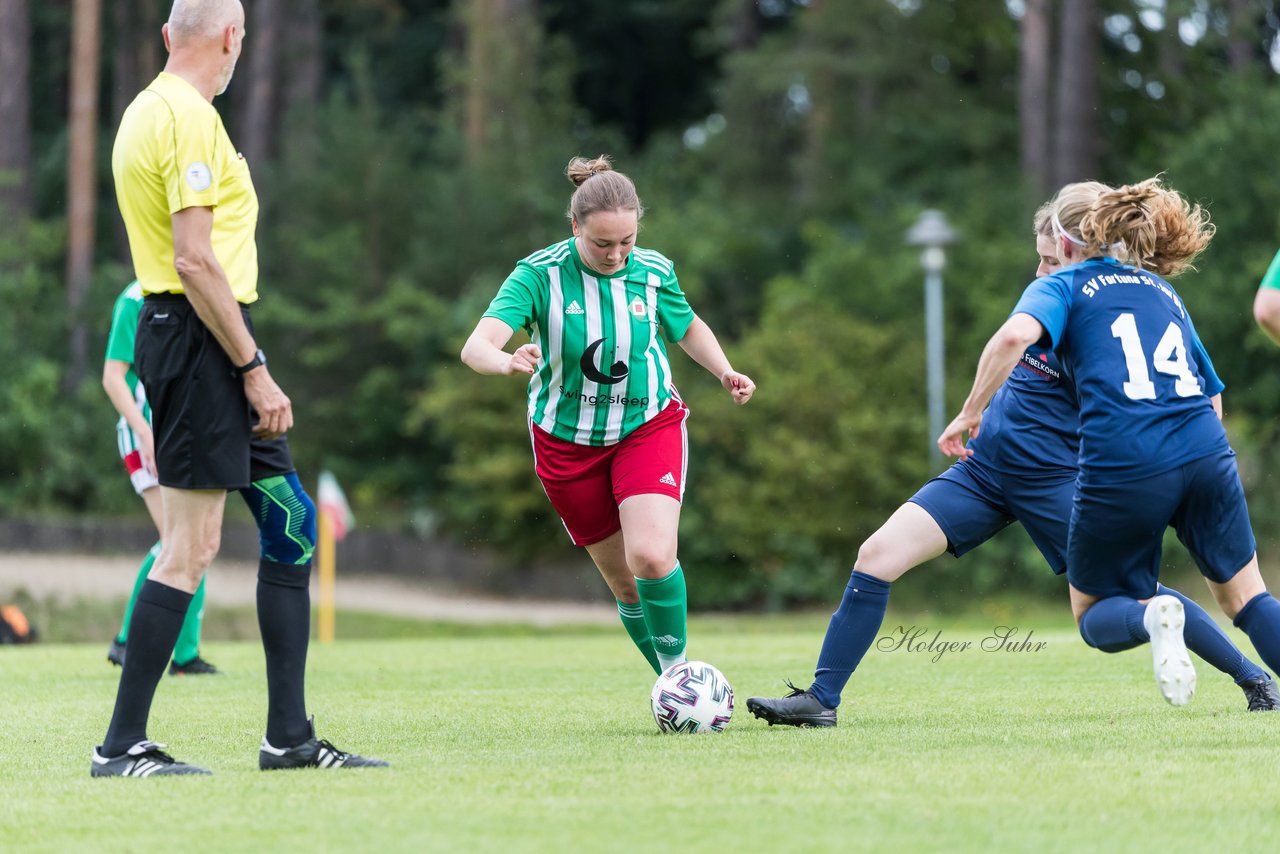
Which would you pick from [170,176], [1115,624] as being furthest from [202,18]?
[1115,624]

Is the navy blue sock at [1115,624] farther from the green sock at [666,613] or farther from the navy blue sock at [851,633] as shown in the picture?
the green sock at [666,613]

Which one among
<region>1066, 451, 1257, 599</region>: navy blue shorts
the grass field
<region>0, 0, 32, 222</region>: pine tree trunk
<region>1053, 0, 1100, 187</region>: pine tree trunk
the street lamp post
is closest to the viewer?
the grass field

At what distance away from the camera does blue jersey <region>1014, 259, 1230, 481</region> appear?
527cm

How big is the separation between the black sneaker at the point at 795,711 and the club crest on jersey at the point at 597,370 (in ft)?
4.16

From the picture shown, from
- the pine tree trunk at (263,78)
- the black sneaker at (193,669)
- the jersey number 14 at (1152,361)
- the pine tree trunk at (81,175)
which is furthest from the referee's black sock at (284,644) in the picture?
the pine tree trunk at (263,78)

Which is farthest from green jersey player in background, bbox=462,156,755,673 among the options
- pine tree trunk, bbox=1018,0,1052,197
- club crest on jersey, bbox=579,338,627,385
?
pine tree trunk, bbox=1018,0,1052,197

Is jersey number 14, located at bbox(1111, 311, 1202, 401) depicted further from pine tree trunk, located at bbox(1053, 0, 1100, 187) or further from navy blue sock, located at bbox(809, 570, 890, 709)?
pine tree trunk, located at bbox(1053, 0, 1100, 187)

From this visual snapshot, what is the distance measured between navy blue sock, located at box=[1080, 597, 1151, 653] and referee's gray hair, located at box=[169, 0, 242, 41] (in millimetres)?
3207

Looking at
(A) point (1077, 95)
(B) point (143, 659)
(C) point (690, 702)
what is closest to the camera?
(B) point (143, 659)

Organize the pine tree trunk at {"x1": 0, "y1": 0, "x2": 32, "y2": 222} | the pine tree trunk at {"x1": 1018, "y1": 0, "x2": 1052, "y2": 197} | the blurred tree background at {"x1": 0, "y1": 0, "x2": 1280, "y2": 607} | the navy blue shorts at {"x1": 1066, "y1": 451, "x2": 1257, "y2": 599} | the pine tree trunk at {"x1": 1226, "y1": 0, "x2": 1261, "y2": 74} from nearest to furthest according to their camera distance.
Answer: the navy blue shorts at {"x1": 1066, "y1": 451, "x2": 1257, "y2": 599} < the blurred tree background at {"x1": 0, "y1": 0, "x2": 1280, "y2": 607} < the pine tree trunk at {"x1": 1018, "y1": 0, "x2": 1052, "y2": 197} < the pine tree trunk at {"x1": 1226, "y1": 0, "x2": 1261, "y2": 74} < the pine tree trunk at {"x1": 0, "y1": 0, "x2": 32, "y2": 222}

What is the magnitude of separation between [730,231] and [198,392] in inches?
867

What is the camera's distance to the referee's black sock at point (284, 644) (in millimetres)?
5012

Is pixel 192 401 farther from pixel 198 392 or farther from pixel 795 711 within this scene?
pixel 795 711

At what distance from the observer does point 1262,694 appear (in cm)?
611
